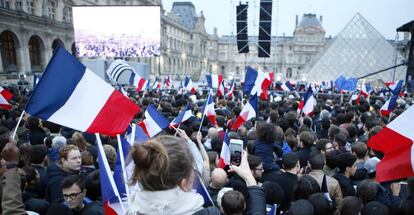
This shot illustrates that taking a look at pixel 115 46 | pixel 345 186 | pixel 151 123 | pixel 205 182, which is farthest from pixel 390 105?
pixel 115 46

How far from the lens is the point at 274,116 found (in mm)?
7375

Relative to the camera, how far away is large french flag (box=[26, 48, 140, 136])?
2.88 m

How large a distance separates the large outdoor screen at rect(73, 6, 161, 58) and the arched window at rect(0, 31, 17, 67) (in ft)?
20.9

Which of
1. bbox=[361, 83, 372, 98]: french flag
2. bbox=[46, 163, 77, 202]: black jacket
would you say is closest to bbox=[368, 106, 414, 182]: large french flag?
bbox=[46, 163, 77, 202]: black jacket

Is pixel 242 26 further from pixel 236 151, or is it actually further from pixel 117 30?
pixel 236 151

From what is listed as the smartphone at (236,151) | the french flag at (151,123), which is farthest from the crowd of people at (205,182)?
the french flag at (151,123)

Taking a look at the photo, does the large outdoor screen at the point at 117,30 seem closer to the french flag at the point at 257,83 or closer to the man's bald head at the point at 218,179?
the french flag at the point at 257,83

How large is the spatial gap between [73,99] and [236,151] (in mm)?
1908

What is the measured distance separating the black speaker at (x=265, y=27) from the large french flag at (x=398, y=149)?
18.5 metres

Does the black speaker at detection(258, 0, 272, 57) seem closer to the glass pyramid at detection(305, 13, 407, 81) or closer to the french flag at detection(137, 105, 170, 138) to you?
the glass pyramid at detection(305, 13, 407, 81)

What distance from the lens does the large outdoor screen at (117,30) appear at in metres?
26.1

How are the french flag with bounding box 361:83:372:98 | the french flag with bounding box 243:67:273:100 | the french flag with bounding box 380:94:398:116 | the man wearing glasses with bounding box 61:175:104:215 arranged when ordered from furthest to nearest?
the french flag with bounding box 361:83:372:98, the french flag with bounding box 243:67:273:100, the french flag with bounding box 380:94:398:116, the man wearing glasses with bounding box 61:175:104:215

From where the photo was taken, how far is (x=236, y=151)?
12.3 feet

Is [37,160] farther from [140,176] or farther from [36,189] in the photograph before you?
[140,176]
